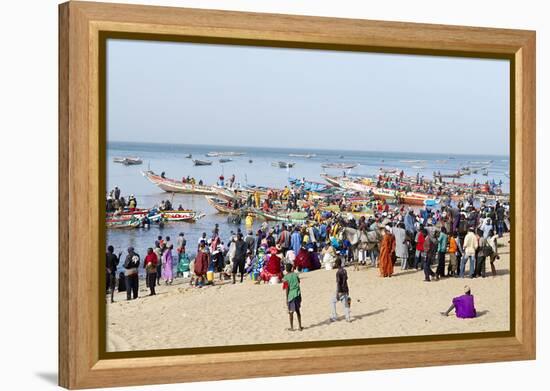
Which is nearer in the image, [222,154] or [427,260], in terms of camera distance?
[222,154]

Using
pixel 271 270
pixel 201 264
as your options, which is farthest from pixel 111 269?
pixel 271 270

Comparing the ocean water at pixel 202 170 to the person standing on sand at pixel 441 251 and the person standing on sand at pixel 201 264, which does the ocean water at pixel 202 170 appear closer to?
the person standing on sand at pixel 201 264

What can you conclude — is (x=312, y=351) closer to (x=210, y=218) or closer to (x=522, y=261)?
(x=210, y=218)

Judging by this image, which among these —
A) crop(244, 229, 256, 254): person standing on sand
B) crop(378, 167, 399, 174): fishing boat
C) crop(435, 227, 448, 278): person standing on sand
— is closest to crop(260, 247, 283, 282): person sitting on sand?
crop(244, 229, 256, 254): person standing on sand

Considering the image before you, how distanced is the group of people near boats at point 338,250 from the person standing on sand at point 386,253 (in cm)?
1

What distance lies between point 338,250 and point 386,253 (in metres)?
0.67

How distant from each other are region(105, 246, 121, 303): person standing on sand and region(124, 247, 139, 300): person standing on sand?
16 cm

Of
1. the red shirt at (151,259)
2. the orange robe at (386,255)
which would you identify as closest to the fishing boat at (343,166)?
the orange robe at (386,255)

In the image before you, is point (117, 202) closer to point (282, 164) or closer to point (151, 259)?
point (151, 259)

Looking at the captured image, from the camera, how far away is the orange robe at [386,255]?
592 inches

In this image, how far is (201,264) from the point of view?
46.6ft

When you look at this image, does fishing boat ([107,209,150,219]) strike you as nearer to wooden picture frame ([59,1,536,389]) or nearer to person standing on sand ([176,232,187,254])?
wooden picture frame ([59,1,536,389])

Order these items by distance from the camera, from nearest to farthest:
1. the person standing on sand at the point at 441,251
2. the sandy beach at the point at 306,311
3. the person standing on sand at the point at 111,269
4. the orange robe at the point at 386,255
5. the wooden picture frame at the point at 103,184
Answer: the wooden picture frame at the point at 103,184
the person standing on sand at the point at 111,269
the sandy beach at the point at 306,311
the orange robe at the point at 386,255
the person standing on sand at the point at 441,251

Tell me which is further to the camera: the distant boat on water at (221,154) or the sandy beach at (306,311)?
the distant boat on water at (221,154)
